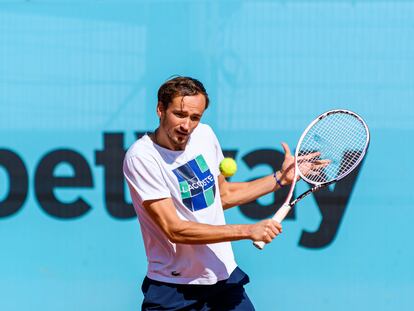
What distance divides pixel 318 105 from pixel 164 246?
1.63 m

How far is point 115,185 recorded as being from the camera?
15.9 feet

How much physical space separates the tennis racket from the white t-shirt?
314 mm

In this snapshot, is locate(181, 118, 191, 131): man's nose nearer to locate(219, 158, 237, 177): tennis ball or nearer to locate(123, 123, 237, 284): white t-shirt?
locate(123, 123, 237, 284): white t-shirt

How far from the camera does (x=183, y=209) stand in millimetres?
3357

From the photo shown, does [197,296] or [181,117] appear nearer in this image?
[181,117]

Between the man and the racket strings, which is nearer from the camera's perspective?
the man

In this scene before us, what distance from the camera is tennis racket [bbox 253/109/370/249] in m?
3.54

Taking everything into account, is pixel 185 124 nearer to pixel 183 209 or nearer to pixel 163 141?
pixel 163 141

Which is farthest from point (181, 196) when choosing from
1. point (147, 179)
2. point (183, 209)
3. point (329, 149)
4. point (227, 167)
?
point (329, 149)

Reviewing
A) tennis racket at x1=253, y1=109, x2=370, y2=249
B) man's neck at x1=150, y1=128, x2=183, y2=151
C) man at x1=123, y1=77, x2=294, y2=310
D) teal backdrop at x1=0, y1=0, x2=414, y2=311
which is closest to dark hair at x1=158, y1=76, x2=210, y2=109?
man at x1=123, y1=77, x2=294, y2=310

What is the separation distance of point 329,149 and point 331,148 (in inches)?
0.5

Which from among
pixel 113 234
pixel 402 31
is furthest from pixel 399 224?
pixel 113 234

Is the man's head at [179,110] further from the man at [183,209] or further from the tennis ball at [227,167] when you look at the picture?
the tennis ball at [227,167]

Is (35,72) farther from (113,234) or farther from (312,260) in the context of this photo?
(312,260)
